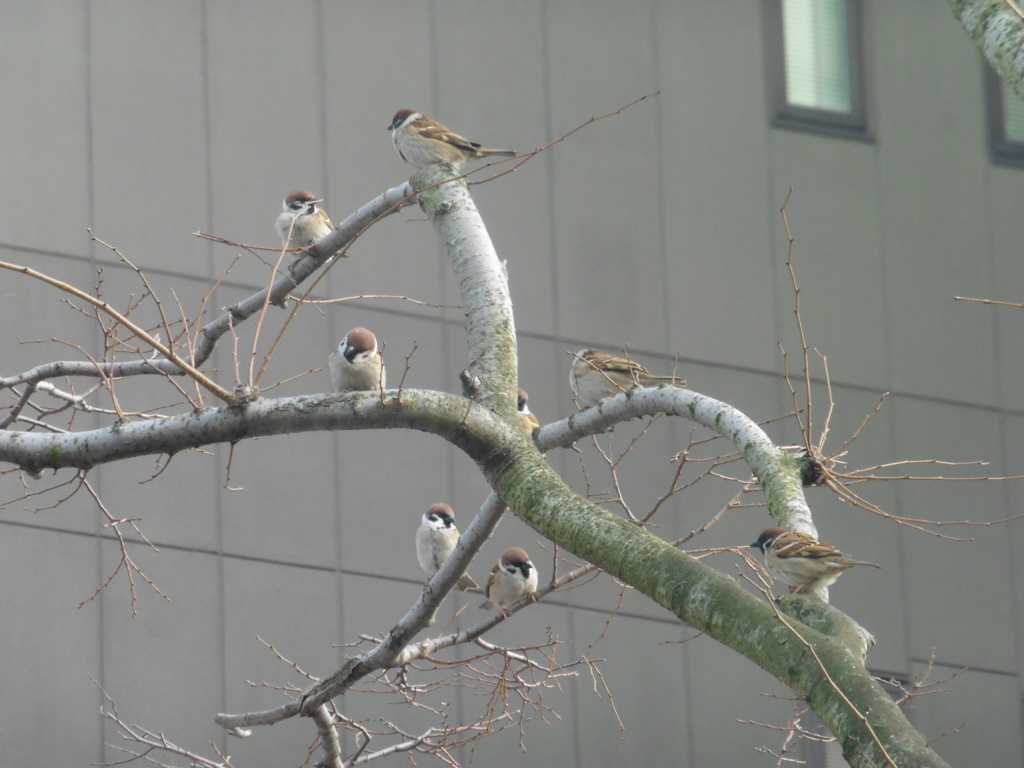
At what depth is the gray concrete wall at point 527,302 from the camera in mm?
9953

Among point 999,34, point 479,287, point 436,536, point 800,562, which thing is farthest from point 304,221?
point 999,34

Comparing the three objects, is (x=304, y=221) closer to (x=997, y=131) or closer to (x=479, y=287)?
(x=479, y=287)

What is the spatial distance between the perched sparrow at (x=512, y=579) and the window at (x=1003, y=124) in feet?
26.8

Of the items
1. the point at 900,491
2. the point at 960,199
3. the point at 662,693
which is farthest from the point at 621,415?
the point at 960,199

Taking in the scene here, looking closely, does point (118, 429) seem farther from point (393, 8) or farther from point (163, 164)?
point (393, 8)

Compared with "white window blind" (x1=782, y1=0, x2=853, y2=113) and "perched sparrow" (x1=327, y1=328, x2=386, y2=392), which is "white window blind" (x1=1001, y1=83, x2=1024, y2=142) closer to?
"white window blind" (x1=782, y1=0, x2=853, y2=113)

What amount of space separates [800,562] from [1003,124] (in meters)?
9.93

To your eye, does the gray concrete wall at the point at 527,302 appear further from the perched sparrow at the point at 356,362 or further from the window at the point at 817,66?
the perched sparrow at the point at 356,362

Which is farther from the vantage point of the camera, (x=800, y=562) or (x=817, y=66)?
(x=817, y=66)

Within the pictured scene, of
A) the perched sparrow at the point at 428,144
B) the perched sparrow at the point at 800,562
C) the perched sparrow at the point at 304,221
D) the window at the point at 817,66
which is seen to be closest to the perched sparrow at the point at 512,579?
the perched sparrow at the point at 800,562

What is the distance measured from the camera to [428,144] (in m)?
7.61

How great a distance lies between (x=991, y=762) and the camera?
12.6 meters

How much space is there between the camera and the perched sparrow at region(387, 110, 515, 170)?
744 cm

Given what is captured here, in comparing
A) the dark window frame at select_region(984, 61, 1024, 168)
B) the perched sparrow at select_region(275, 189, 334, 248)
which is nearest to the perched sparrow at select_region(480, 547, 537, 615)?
the perched sparrow at select_region(275, 189, 334, 248)
